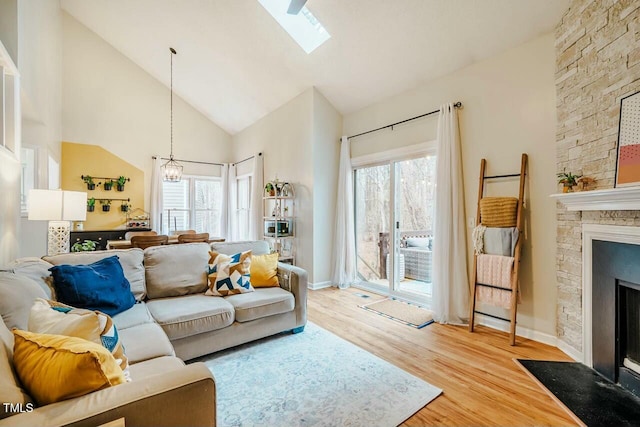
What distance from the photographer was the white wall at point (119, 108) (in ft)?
18.4

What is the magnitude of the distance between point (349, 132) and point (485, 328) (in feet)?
11.2

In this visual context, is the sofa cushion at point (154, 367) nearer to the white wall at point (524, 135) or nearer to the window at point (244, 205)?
the white wall at point (524, 135)

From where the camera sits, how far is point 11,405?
2.88ft

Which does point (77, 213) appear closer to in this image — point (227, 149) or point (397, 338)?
point (397, 338)

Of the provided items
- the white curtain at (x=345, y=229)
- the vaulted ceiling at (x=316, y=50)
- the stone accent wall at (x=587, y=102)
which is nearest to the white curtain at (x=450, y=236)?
the vaulted ceiling at (x=316, y=50)

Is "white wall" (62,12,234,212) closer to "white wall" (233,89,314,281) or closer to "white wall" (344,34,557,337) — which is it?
"white wall" (233,89,314,281)

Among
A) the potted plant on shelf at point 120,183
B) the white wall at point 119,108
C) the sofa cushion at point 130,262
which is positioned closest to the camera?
the sofa cushion at point 130,262

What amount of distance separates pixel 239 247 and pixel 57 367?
90.6 inches

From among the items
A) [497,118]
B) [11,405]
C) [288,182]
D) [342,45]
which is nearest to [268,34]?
[342,45]

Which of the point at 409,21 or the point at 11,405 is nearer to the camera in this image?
the point at 11,405

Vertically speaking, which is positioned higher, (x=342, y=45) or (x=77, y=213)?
(x=342, y=45)

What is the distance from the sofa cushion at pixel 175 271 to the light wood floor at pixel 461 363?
141cm

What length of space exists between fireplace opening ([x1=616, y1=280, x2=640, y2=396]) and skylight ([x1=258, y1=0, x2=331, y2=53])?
3910 mm

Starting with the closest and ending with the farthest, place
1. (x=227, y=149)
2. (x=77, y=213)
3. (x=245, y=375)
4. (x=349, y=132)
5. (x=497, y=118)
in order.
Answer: (x=245, y=375) < (x=77, y=213) < (x=497, y=118) < (x=349, y=132) < (x=227, y=149)
